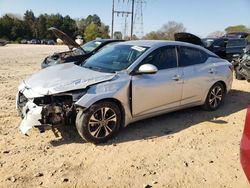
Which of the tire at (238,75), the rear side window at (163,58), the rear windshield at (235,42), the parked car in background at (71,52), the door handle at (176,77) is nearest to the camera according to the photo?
the rear side window at (163,58)

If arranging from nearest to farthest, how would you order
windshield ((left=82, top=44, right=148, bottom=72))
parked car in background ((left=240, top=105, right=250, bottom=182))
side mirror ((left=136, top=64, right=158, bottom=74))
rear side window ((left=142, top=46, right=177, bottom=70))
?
parked car in background ((left=240, top=105, right=250, bottom=182))
side mirror ((left=136, top=64, right=158, bottom=74))
windshield ((left=82, top=44, right=148, bottom=72))
rear side window ((left=142, top=46, right=177, bottom=70))

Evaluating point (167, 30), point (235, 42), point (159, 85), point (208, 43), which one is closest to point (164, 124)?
point (159, 85)

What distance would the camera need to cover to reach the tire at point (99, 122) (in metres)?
4.86

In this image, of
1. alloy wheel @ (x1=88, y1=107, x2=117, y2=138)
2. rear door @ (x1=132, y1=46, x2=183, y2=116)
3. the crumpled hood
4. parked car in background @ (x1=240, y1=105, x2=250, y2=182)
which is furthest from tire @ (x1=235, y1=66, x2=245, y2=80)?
parked car in background @ (x1=240, y1=105, x2=250, y2=182)

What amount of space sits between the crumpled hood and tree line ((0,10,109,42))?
7856 centimetres

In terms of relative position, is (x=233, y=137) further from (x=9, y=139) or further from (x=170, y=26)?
(x=170, y=26)

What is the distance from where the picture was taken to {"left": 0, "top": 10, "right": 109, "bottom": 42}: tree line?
9200 centimetres

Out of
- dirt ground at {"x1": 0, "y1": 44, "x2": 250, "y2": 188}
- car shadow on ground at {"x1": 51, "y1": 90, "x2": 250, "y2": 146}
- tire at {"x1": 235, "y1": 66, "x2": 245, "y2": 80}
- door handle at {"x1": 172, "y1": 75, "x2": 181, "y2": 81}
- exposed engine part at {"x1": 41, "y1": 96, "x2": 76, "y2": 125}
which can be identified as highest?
door handle at {"x1": 172, "y1": 75, "x2": 181, "y2": 81}

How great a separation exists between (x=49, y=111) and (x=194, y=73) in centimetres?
300

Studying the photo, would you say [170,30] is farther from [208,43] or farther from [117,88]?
A: [117,88]

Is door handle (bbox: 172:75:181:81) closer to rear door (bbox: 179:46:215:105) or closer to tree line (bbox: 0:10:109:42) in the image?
rear door (bbox: 179:46:215:105)

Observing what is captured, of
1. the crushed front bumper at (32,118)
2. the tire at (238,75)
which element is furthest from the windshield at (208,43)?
the crushed front bumper at (32,118)

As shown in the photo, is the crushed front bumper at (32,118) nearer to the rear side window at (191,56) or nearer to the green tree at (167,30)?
the rear side window at (191,56)

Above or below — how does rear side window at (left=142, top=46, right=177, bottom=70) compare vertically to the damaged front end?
above
